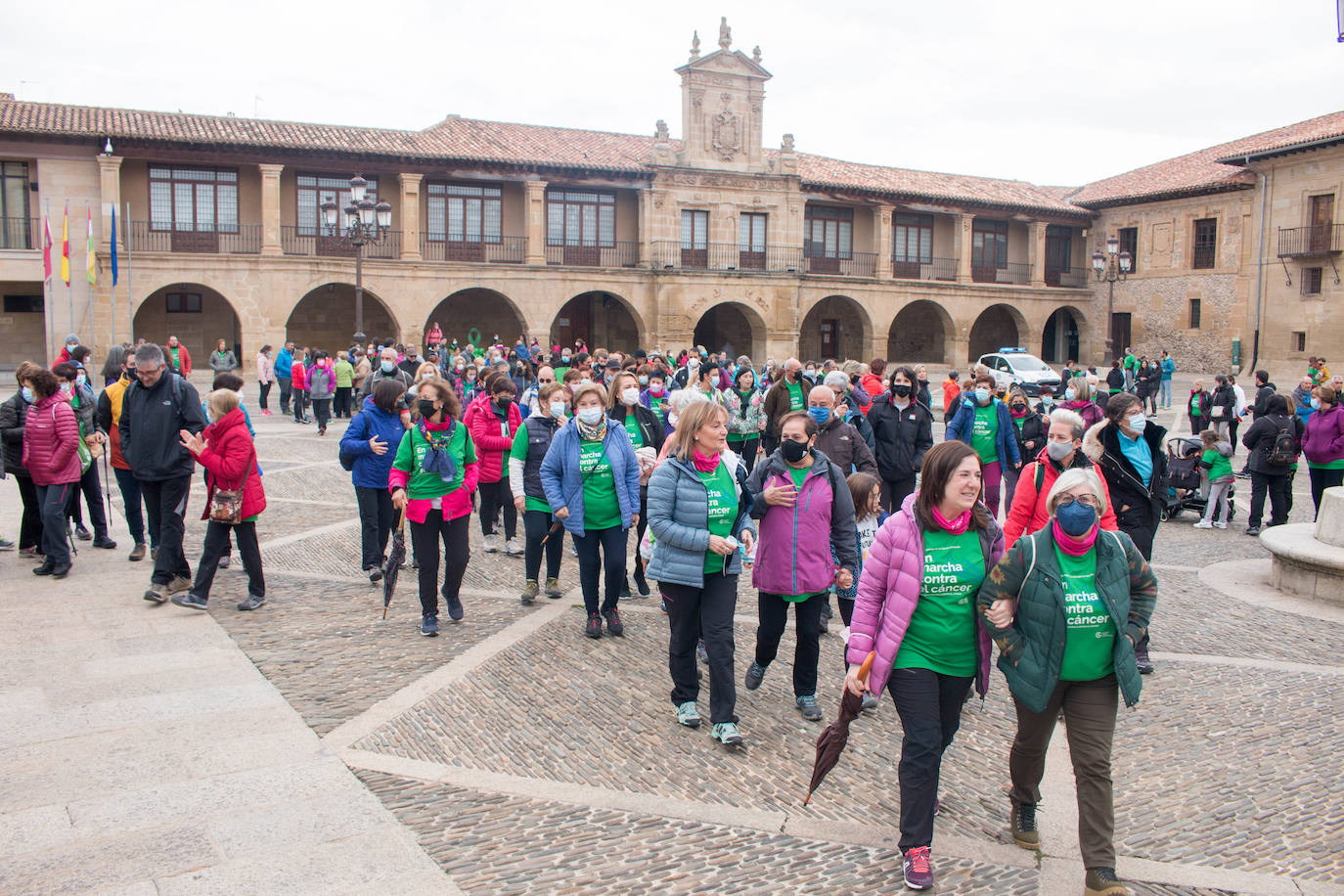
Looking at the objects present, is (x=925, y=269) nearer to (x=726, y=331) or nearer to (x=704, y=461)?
(x=726, y=331)

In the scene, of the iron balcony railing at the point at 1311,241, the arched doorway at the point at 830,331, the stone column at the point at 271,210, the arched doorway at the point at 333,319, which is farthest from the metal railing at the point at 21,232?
the iron balcony railing at the point at 1311,241

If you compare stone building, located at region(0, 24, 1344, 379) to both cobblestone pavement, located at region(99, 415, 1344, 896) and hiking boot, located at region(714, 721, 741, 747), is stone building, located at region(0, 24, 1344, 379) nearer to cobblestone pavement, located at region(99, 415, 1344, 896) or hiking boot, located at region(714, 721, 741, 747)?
cobblestone pavement, located at region(99, 415, 1344, 896)

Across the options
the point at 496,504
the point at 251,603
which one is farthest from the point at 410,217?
the point at 251,603

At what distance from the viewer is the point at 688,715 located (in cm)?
553

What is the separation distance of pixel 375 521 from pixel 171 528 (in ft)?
5.05

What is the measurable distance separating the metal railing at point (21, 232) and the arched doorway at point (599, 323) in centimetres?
1619

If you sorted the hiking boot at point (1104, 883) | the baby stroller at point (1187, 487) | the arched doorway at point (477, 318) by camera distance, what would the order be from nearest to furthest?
the hiking boot at point (1104, 883) < the baby stroller at point (1187, 487) < the arched doorway at point (477, 318)

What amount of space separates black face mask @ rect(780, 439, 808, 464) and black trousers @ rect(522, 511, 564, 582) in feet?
9.63

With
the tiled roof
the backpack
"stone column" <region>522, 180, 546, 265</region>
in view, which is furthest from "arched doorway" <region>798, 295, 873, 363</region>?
the backpack

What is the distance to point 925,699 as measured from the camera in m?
4.03

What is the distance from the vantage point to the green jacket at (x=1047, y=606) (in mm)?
3902

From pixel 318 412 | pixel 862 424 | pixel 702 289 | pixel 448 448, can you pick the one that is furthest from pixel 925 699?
pixel 702 289

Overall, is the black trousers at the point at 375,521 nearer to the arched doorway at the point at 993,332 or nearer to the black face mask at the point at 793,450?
the black face mask at the point at 793,450

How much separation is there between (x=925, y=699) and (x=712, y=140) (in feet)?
109
